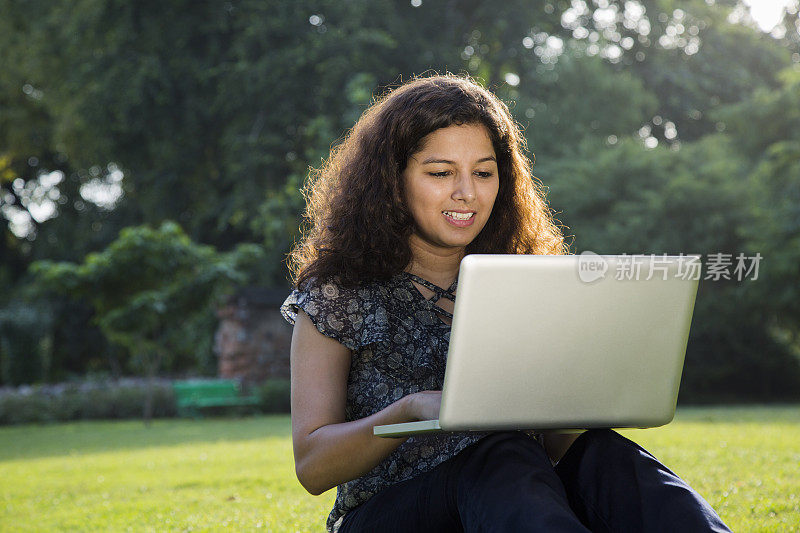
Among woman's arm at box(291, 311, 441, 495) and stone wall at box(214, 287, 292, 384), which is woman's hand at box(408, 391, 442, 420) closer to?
woman's arm at box(291, 311, 441, 495)

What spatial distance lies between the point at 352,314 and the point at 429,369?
23 centimetres

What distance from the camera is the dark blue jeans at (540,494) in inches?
63.9

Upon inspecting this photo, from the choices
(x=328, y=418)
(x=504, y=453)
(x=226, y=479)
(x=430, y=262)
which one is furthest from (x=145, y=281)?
(x=504, y=453)

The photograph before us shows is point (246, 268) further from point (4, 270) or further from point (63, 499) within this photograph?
point (63, 499)

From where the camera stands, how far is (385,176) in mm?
2275

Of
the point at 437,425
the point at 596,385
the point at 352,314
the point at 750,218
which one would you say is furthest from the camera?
the point at 750,218

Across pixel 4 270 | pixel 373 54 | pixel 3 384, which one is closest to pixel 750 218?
pixel 373 54

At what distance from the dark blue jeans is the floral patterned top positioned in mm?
94

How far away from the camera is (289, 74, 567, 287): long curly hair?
86.9 inches

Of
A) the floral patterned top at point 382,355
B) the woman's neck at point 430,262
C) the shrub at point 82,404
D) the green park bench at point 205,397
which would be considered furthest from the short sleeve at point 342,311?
the shrub at point 82,404

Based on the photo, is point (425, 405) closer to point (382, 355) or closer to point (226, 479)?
point (382, 355)

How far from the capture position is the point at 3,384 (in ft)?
55.4

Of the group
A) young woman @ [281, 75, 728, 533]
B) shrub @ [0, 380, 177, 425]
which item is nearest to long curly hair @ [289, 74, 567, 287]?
young woman @ [281, 75, 728, 533]

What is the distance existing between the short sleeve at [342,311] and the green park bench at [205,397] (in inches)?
428
